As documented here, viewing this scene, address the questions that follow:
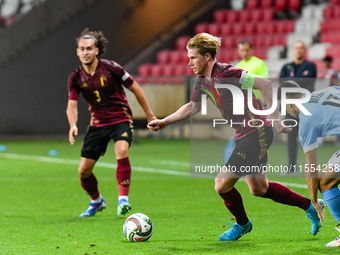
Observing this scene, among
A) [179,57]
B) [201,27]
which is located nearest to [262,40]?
[201,27]

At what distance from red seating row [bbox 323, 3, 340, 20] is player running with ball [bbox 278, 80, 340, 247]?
15.7 meters

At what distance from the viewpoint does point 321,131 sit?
12.8 feet

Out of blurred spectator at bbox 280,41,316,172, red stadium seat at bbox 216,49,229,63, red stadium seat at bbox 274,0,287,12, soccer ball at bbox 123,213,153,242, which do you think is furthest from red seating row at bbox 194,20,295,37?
soccer ball at bbox 123,213,153,242

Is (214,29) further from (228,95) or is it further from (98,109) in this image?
(228,95)

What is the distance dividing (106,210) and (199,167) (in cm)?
449

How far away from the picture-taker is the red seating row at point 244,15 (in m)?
20.3

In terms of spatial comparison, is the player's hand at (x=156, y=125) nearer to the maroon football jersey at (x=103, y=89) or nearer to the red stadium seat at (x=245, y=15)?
the maroon football jersey at (x=103, y=89)

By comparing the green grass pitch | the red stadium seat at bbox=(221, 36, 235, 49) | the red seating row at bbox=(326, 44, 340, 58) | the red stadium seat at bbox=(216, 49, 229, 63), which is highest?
the red stadium seat at bbox=(221, 36, 235, 49)

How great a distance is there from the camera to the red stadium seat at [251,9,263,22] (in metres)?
20.3

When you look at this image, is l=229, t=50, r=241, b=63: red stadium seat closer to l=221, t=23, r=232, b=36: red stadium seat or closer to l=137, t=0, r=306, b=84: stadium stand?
l=137, t=0, r=306, b=84: stadium stand

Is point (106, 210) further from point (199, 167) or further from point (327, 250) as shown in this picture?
point (199, 167)

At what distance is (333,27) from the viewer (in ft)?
60.1

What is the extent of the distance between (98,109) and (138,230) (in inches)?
75.4

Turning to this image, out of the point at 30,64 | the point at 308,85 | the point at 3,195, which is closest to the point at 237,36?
the point at 30,64
